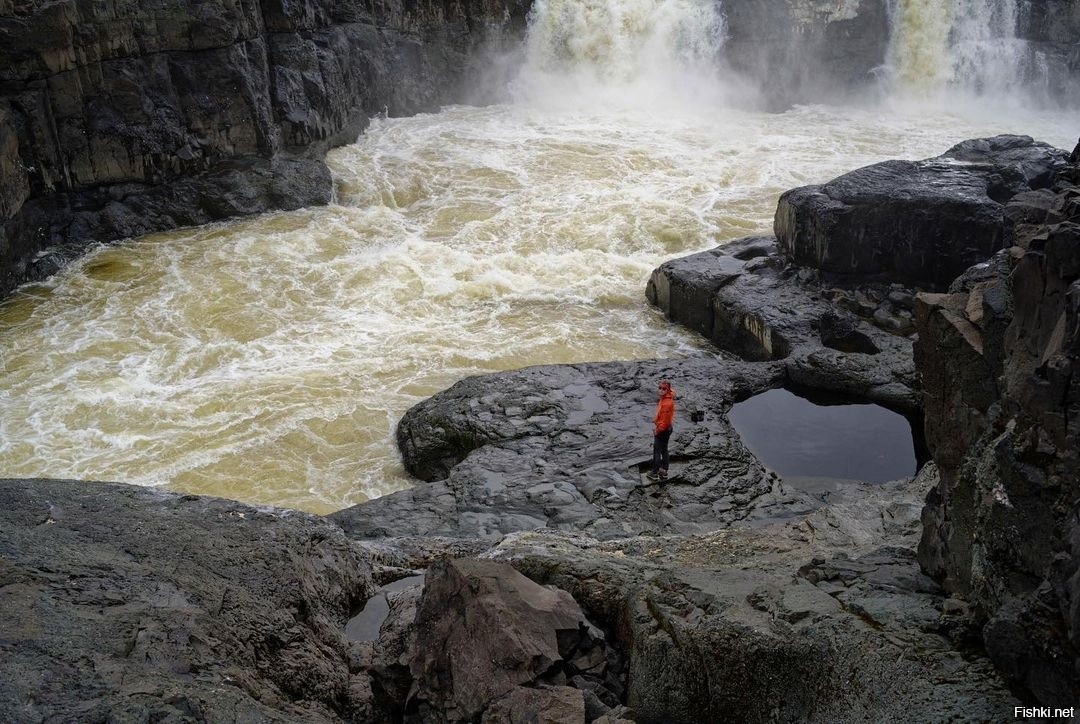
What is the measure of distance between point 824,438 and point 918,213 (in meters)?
3.93

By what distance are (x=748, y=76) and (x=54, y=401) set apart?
2216 cm

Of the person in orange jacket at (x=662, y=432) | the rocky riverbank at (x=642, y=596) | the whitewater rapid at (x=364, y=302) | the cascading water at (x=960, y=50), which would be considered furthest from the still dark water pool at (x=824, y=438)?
the cascading water at (x=960, y=50)

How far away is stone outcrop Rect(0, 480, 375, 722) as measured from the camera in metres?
4.72

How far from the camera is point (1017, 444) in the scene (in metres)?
5.11

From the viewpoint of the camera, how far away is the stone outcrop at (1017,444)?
15.0ft

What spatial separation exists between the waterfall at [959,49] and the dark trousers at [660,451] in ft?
73.0

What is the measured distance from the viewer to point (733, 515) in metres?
9.69

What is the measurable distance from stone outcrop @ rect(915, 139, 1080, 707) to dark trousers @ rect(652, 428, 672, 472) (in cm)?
369

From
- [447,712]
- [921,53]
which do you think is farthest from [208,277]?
[921,53]

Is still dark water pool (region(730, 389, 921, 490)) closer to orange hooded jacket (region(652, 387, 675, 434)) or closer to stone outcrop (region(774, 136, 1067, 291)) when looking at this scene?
orange hooded jacket (region(652, 387, 675, 434))

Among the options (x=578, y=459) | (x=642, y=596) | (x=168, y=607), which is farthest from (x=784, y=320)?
(x=168, y=607)

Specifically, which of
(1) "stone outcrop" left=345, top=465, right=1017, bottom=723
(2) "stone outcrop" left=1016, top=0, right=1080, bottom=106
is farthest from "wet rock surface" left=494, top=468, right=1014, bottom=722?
(2) "stone outcrop" left=1016, top=0, right=1080, bottom=106

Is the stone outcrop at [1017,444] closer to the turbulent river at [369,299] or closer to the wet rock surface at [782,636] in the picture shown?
the wet rock surface at [782,636]

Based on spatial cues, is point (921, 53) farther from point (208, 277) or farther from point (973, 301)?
point (973, 301)
